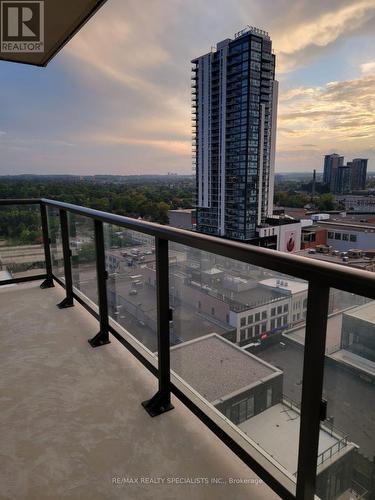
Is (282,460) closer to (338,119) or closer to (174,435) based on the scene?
(174,435)

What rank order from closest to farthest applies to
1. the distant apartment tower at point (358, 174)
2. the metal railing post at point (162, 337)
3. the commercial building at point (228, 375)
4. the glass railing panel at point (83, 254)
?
the commercial building at point (228, 375) → the metal railing post at point (162, 337) → the glass railing panel at point (83, 254) → the distant apartment tower at point (358, 174)

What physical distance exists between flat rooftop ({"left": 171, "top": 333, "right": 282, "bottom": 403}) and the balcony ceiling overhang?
2.52 meters

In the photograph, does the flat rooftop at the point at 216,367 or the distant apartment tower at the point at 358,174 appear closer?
the flat rooftop at the point at 216,367

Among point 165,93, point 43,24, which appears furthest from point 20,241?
point 165,93

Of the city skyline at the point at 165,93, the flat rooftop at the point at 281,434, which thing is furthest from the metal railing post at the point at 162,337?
the city skyline at the point at 165,93

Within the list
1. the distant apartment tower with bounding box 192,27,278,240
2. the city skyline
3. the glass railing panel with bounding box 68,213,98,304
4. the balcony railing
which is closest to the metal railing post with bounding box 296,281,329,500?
the balcony railing

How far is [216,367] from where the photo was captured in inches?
56.7

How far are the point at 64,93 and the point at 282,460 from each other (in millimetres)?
13289

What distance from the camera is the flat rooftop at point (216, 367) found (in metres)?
1.22

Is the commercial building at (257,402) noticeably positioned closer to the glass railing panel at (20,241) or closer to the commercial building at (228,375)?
the commercial building at (228,375)

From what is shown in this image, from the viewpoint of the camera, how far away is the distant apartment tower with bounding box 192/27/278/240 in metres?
14.1

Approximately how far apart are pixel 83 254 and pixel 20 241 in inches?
56.0

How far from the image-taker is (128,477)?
4.15 ft

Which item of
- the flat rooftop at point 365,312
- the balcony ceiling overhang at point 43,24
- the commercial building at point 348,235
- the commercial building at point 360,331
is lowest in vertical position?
the commercial building at point 348,235
